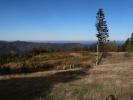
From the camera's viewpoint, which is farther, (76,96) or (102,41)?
Result: (102,41)

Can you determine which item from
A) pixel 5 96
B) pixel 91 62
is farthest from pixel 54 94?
pixel 91 62

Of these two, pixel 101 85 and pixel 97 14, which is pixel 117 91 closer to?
pixel 101 85

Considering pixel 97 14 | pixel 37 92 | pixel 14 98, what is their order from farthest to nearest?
pixel 97 14
pixel 37 92
pixel 14 98

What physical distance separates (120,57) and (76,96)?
5546 cm

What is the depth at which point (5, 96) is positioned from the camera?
64.8 ft

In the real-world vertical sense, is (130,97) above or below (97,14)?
below

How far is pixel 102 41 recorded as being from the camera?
84.9 meters

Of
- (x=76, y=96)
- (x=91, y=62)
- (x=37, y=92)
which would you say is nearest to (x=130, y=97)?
(x=76, y=96)

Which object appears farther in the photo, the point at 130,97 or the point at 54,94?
the point at 54,94

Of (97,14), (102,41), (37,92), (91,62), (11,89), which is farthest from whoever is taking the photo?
(102,41)

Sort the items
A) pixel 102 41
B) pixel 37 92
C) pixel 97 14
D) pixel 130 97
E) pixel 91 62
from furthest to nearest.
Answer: pixel 102 41 < pixel 97 14 < pixel 91 62 < pixel 37 92 < pixel 130 97

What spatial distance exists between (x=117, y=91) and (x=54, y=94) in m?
4.62

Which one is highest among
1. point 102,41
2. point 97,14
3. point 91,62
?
point 97,14

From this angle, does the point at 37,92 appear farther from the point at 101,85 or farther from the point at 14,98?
the point at 101,85
